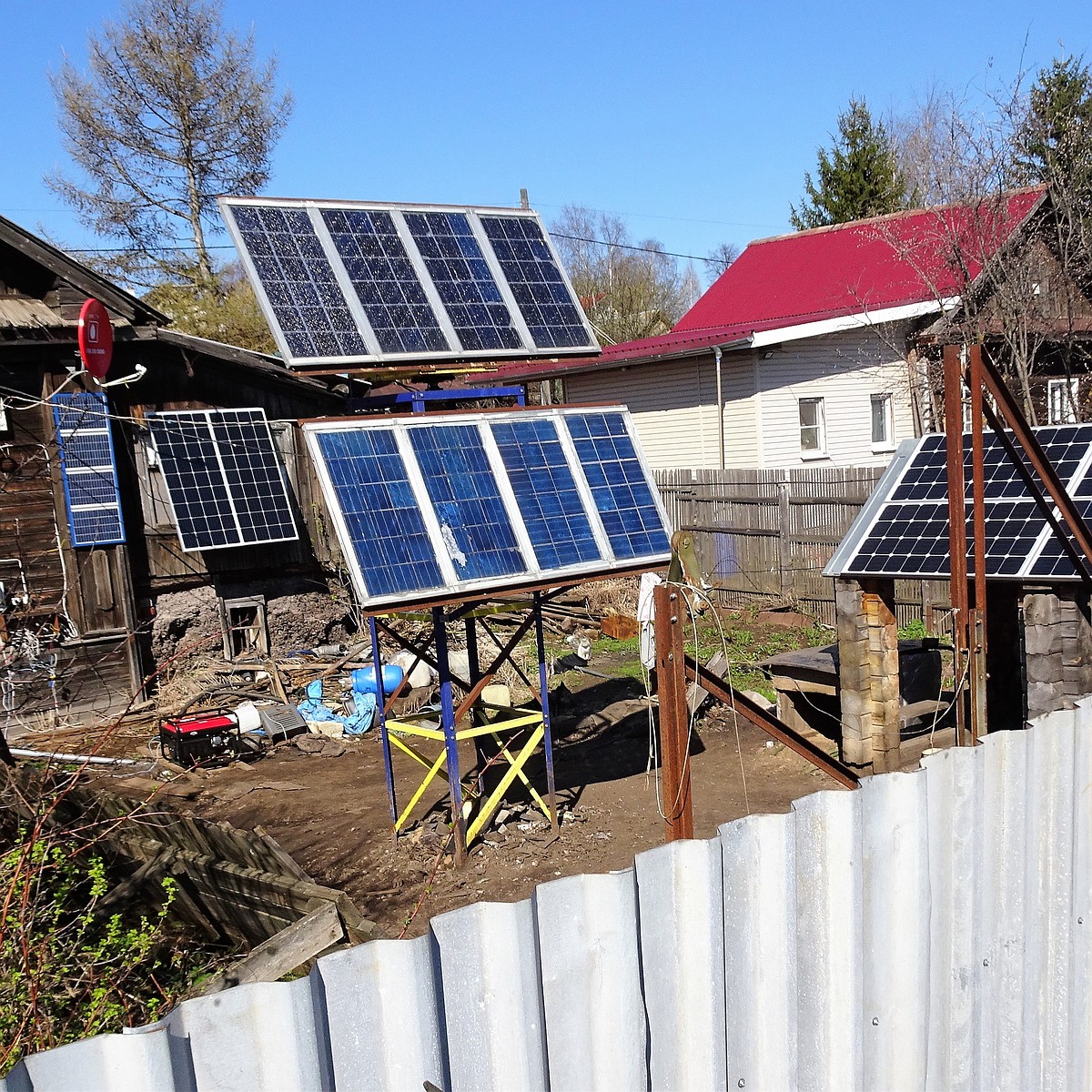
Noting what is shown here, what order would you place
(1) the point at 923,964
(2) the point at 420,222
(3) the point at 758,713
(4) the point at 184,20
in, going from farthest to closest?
(4) the point at 184,20 < (2) the point at 420,222 < (3) the point at 758,713 < (1) the point at 923,964

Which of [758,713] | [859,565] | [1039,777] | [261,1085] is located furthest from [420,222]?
[261,1085]

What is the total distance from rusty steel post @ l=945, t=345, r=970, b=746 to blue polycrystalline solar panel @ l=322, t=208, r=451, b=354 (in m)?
5.12

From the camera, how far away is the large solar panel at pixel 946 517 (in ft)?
27.7

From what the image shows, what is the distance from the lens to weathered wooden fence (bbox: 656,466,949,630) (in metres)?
17.2

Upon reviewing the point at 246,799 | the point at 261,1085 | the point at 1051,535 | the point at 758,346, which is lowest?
the point at 246,799

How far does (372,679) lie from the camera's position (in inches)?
589

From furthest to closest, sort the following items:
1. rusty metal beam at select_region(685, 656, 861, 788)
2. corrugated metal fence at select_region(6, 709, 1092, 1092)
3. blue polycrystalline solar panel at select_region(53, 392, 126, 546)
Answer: blue polycrystalline solar panel at select_region(53, 392, 126, 546)
rusty metal beam at select_region(685, 656, 861, 788)
corrugated metal fence at select_region(6, 709, 1092, 1092)

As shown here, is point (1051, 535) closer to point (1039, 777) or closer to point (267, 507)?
point (1039, 777)

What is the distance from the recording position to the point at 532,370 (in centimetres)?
2564

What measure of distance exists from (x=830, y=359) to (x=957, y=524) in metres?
16.5

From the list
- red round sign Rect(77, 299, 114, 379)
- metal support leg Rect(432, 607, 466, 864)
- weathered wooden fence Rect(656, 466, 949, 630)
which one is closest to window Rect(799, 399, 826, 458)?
weathered wooden fence Rect(656, 466, 949, 630)

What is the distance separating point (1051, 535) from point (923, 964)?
19.0 feet

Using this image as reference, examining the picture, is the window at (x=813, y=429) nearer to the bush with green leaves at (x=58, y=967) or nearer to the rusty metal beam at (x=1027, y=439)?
the rusty metal beam at (x=1027, y=439)

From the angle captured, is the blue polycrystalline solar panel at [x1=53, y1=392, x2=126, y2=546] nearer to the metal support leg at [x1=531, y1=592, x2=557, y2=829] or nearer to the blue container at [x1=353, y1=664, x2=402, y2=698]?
the blue container at [x1=353, y1=664, x2=402, y2=698]
